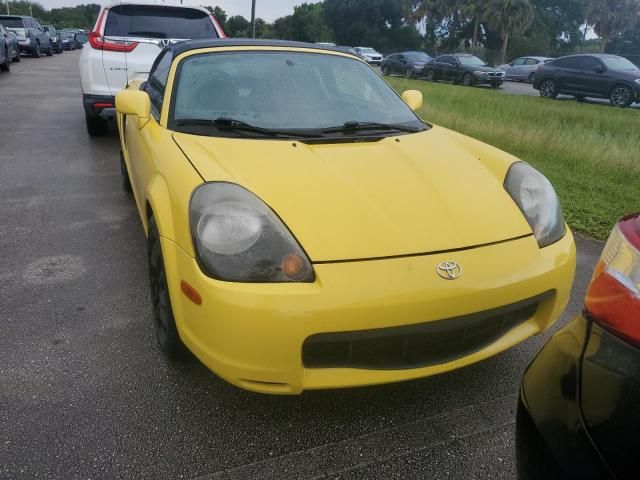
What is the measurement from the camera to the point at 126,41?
6.30 metres

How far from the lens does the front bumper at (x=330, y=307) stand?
1.75 meters

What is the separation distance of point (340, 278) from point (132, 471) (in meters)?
0.98

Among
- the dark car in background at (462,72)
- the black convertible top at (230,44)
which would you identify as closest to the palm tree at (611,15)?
the dark car in background at (462,72)

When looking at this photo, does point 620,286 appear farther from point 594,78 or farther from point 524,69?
point 524,69

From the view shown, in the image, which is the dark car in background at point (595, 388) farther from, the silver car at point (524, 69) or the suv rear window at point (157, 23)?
the silver car at point (524, 69)

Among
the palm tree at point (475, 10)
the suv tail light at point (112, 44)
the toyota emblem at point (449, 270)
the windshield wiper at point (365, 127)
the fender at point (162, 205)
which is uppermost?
the palm tree at point (475, 10)

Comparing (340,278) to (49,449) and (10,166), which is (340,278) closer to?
(49,449)

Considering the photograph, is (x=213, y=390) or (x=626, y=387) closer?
(x=626, y=387)

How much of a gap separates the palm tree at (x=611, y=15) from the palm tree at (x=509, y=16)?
55.5 ft

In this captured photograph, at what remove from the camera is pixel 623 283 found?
43.1 inches

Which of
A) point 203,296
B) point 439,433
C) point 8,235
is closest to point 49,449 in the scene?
point 203,296

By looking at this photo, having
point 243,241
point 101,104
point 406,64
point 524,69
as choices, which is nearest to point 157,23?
point 101,104

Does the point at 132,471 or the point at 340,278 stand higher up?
the point at 340,278

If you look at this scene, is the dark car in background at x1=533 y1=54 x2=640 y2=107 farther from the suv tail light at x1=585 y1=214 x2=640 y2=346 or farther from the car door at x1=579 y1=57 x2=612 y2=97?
the suv tail light at x1=585 y1=214 x2=640 y2=346
